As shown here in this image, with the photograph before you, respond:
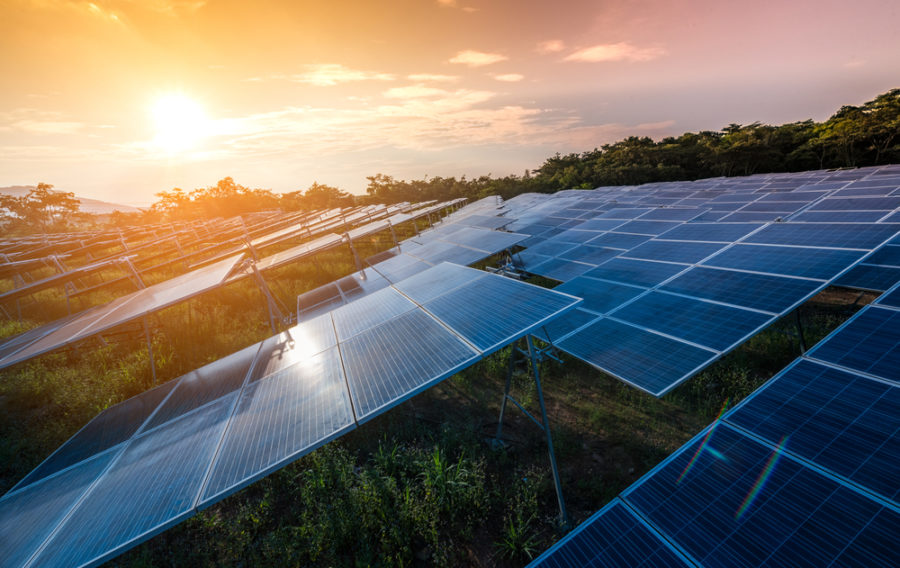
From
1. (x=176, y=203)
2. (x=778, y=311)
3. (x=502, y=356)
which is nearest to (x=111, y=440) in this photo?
(x=502, y=356)

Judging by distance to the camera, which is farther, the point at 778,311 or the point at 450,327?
the point at 778,311

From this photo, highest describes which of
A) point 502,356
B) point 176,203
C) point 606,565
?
point 176,203

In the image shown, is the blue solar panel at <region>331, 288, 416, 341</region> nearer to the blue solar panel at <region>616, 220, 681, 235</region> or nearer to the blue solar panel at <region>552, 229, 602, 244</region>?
the blue solar panel at <region>552, 229, 602, 244</region>

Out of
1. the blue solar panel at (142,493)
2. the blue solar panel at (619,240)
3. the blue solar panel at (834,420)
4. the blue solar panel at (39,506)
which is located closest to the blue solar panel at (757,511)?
the blue solar panel at (834,420)

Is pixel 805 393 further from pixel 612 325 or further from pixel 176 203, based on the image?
pixel 176 203

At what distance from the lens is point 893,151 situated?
30.8m

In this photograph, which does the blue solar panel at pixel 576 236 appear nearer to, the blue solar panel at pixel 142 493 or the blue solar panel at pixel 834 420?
the blue solar panel at pixel 834 420

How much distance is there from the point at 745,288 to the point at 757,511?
591 centimetres

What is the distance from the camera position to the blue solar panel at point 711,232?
9.63 metres

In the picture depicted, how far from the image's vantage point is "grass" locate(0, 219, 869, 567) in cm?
545

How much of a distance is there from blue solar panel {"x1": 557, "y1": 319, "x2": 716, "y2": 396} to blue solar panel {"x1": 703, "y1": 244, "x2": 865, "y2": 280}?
3774 millimetres

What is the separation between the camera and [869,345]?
4.31 meters

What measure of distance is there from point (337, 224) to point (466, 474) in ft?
66.0

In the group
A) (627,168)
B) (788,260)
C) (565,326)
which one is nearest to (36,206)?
(565,326)
